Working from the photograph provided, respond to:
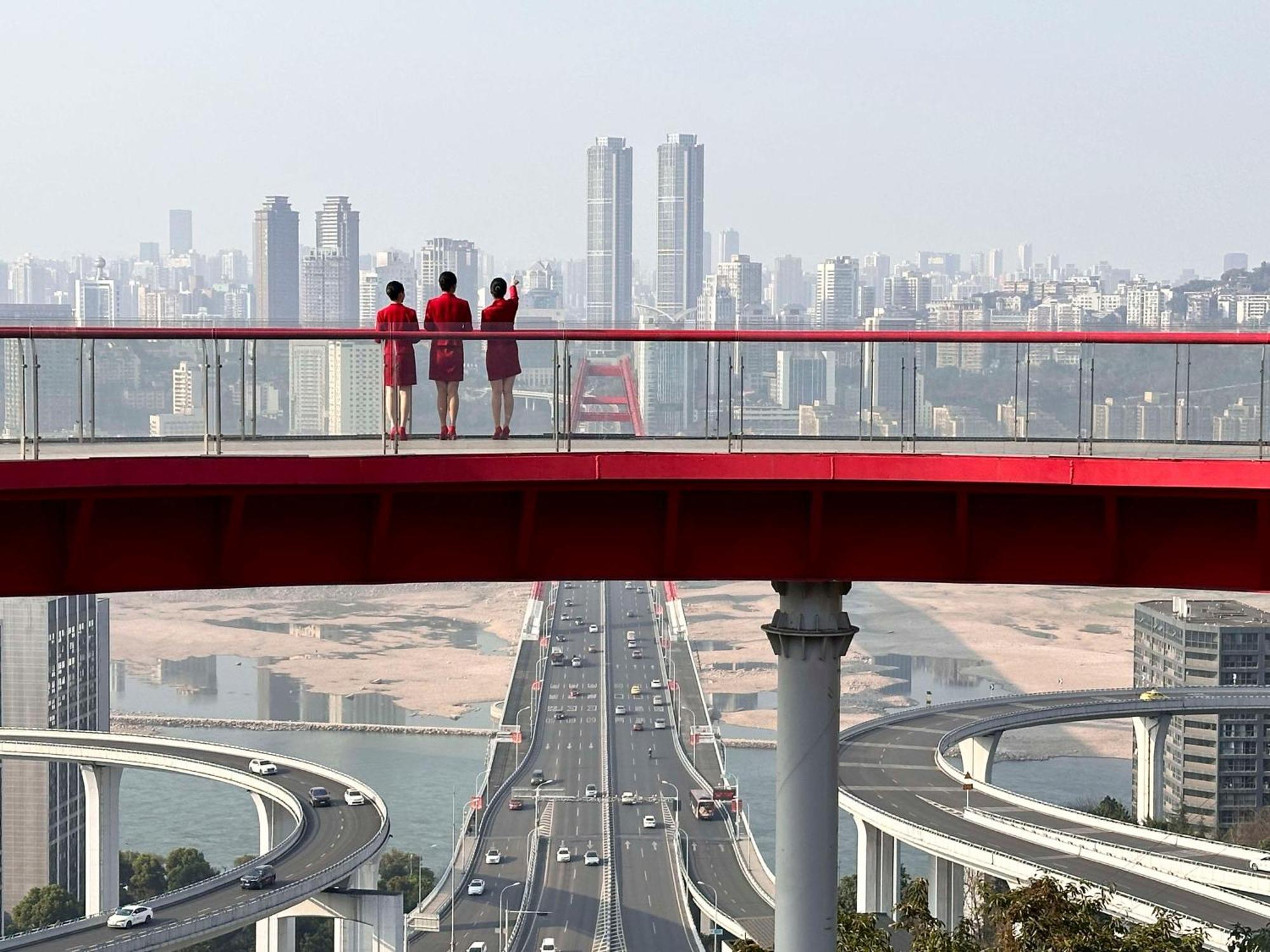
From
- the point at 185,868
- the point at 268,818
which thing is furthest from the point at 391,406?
the point at 185,868

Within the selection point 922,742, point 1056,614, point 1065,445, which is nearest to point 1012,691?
point 1056,614

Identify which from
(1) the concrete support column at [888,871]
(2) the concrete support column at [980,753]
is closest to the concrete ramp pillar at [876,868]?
(1) the concrete support column at [888,871]

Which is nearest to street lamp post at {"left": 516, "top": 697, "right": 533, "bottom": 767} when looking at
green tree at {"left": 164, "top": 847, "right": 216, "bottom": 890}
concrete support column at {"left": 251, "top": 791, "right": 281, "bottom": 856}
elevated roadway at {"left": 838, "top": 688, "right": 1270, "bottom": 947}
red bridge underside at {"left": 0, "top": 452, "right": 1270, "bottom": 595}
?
green tree at {"left": 164, "top": 847, "right": 216, "bottom": 890}

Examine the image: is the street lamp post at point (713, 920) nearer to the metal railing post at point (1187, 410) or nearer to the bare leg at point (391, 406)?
the metal railing post at point (1187, 410)

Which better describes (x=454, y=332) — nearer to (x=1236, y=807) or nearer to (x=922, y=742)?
(x=922, y=742)

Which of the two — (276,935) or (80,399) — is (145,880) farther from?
(80,399)
